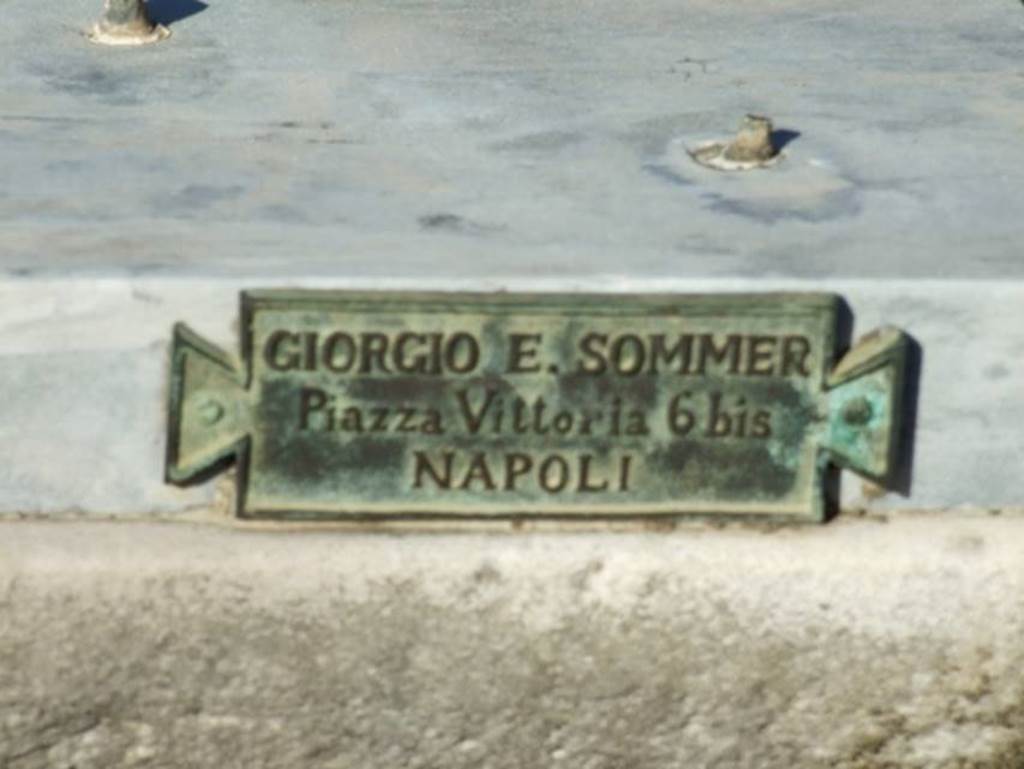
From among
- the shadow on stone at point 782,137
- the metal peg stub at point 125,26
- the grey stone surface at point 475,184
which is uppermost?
the metal peg stub at point 125,26

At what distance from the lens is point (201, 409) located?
3352 mm

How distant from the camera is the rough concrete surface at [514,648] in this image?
3.27 metres

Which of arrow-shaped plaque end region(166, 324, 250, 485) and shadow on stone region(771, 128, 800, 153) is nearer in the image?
arrow-shaped plaque end region(166, 324, 250, 485)

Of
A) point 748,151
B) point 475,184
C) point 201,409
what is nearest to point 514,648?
point 201,409

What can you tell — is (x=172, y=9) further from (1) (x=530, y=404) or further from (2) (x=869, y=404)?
(2) (x=869, y=404)

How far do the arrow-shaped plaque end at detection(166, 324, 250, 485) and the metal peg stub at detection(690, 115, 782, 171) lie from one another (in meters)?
0.76

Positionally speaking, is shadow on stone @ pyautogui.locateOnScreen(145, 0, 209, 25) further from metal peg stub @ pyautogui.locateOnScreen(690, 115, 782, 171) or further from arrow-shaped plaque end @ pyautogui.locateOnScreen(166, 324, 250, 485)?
arrow-shaped plaque end @ pyautogui.locateOnScreen(166, 324, 250, 485)

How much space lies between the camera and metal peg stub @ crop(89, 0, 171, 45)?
162 inches

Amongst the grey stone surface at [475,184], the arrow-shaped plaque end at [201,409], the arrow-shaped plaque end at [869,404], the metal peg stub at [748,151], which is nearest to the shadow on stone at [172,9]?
the grey stone surface at [475,184]

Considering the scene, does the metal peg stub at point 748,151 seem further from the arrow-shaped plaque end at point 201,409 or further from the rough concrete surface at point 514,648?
the arrow-shaped plaque end at point 201,409

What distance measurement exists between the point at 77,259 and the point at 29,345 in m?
0.12

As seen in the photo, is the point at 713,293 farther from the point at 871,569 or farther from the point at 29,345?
the point at 29,345

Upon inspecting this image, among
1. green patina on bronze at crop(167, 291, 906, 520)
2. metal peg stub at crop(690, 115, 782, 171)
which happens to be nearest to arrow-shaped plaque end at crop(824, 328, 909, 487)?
green patina on bronze at crop(167, 291, 906, 520)

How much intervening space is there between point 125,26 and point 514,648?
1255mm
